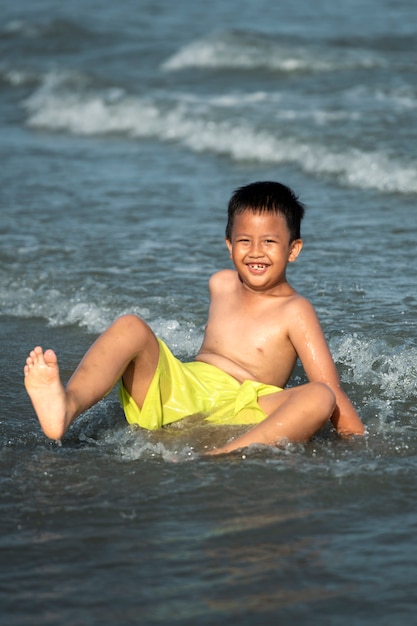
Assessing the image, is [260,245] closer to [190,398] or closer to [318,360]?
[318,360]

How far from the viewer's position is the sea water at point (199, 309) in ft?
10.1

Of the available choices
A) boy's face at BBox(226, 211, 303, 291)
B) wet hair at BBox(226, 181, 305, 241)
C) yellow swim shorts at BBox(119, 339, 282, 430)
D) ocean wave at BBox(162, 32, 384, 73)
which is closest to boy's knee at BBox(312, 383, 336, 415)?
yellow swim shorts at BBox(119, 339, 282, 430)

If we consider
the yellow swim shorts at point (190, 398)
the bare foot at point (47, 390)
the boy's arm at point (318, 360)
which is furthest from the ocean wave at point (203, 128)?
the bare foot at point (47, 390)

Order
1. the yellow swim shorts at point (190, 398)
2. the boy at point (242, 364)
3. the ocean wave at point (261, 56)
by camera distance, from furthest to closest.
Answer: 1. the ocean wave at point (261, 56)
2. the yellow swim shorts at point (190, 398)
3. the boy at point (242, 364)

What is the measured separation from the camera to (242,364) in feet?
15.0

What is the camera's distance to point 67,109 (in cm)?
1405

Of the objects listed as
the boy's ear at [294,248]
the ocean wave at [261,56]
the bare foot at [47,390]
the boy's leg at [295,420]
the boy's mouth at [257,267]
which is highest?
the ocean wave at [261,56]

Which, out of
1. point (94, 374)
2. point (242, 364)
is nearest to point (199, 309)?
point (242, 364)

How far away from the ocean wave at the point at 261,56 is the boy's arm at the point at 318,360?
10486 millimetres

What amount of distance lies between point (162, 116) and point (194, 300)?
6.91 meters

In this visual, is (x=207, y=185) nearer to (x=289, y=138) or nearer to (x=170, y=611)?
(x=289, y=138)

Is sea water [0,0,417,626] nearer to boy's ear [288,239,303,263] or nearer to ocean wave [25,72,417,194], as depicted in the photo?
ocean wave [25,72,417,194]

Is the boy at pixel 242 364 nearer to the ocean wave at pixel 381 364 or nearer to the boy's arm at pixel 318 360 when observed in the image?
the boy's arm at pixel 318 360

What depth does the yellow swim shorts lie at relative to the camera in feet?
14.0
